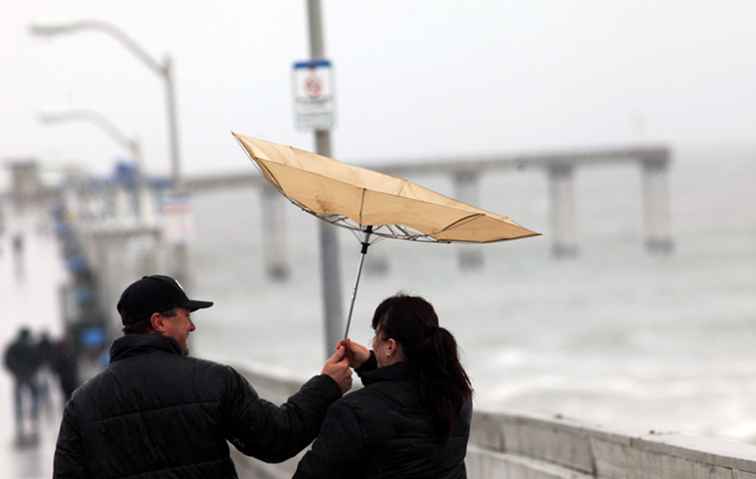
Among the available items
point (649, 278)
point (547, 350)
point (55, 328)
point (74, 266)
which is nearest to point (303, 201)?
point (55, 328)

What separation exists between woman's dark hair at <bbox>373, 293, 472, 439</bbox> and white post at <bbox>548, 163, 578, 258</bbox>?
14076 cm

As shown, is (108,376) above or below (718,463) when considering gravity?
above

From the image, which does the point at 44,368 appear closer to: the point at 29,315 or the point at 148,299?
the point at 29,315

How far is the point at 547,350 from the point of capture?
218ft

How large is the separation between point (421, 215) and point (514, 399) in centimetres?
4146

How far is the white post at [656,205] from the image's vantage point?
Result: 141750 mm

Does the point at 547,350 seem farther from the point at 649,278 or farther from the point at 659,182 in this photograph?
the point at 659,182

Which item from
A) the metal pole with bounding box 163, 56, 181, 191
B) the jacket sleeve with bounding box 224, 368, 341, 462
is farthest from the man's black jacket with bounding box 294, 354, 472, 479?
the metal pole with bounding box 163, 56, 181, 191

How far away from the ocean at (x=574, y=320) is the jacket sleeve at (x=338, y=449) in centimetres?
77

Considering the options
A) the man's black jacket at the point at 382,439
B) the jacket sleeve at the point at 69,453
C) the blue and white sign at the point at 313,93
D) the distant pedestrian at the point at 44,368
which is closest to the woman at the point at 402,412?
the man's black jacket at the point at 382,439

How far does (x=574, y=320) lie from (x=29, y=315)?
162ft

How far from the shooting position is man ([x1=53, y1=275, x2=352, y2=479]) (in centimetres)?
416

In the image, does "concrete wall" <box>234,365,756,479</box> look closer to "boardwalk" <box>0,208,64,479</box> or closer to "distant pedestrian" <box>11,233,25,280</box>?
"boardwalk" <box>0,208,64,479</box>

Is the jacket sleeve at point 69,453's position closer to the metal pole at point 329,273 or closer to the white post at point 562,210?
the metal pole at point 329,273
